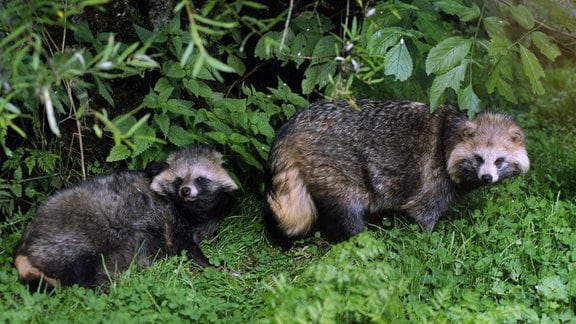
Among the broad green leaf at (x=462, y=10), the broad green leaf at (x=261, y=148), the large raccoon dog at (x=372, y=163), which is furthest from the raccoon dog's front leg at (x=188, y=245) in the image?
the broad green leaf at (x=462, y=10)

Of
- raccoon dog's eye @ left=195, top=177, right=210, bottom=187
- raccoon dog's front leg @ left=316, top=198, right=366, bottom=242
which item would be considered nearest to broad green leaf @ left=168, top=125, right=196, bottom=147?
raccoon dog's eye @ left=195, top=177, right=210, bottom=187

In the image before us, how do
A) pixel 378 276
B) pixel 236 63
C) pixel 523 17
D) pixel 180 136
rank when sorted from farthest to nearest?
pixel 236 63 → pixel 180 136 → pixel 523 17 → pixel 378 276

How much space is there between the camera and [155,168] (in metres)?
5.69

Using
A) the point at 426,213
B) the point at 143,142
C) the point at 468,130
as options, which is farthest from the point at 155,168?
the point at 468,130

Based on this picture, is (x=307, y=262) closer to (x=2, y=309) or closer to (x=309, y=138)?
(x=309, y=138)

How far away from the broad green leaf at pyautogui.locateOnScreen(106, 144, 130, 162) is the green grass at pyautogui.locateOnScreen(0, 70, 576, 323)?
86 cm

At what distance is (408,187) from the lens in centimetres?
573

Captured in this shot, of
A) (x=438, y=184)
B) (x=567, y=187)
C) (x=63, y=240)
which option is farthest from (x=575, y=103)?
(x=63, y=240)

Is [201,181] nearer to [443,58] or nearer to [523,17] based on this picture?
[443,58]

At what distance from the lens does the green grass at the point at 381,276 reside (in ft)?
13.0

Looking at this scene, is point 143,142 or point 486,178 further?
point 143,142

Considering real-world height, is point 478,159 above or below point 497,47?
below

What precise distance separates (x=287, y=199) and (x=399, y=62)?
1250 millimetres

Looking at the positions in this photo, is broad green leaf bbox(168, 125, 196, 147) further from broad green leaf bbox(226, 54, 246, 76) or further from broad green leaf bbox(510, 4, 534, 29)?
broad green leaf bbox(510, 4, 534, 29)
